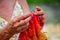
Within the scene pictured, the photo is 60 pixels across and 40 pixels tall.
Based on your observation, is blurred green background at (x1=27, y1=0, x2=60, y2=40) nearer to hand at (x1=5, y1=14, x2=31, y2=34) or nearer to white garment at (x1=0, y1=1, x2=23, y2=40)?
white garment at (x1=0, y1=1, x2=23, y2=40)

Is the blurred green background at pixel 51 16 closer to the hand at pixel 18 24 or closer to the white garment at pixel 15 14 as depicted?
the white garment at pixel 15 14

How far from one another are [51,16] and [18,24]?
3.73 m

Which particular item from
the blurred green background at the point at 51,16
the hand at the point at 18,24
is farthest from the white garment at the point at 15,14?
the blurred green background at the point at 51,16

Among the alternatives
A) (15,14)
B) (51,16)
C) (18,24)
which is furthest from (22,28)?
(51,16)

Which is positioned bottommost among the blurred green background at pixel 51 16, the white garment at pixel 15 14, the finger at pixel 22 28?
the finger at pixel 22 28

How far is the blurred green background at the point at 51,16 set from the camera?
394 cm

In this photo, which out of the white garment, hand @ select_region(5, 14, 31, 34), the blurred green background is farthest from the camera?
the blurred green background

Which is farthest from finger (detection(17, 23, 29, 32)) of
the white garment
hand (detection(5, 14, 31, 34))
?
the white garment

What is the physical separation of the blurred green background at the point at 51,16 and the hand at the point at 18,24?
94.7 inches

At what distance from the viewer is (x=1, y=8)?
126cm

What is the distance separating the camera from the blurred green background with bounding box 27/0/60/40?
3.94 meters

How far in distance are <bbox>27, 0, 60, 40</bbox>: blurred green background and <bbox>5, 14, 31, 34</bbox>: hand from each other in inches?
94.7

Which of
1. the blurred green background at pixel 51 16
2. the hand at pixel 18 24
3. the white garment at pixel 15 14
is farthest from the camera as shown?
the blurred green background at pixel 51 16

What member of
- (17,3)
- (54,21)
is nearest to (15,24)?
(17,3)
